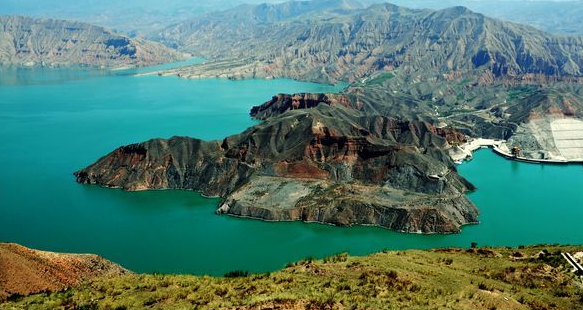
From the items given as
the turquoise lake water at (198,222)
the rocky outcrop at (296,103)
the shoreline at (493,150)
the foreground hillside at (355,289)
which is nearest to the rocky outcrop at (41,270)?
the foreground hillside at (355,289)

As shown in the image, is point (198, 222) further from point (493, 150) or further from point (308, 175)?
point (493, 150)

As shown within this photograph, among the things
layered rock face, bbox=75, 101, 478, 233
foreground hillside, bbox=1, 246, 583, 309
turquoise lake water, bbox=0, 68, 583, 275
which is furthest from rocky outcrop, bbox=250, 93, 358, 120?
foreground hillside, bbox=1, 246, 583, 309

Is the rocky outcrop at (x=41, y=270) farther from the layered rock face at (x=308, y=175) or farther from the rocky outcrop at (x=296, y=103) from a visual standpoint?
the rocky outcrop at (x=296, y=103)

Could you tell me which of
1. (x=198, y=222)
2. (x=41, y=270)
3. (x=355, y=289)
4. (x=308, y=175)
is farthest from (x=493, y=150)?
(x=41, y=270)

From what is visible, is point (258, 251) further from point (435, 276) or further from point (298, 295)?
point (298, 295)

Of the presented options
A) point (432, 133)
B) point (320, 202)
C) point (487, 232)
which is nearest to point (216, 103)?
point (432, 133)

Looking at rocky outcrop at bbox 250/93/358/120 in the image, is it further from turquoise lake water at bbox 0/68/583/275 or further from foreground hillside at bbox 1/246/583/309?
foreground hillside at bbox 1/246/583/309

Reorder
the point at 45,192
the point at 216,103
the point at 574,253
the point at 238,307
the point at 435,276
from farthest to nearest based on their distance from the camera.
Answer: the point at 216,103 → the point at 45,192 → the point at 574,253 → the point at 435,276 → the point at 238,307
